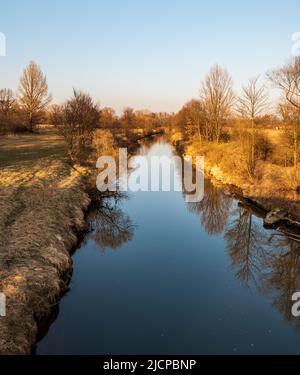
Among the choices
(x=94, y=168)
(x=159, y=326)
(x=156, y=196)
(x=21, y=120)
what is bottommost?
(x=159, y=326)

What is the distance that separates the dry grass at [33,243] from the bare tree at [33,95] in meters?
33.3

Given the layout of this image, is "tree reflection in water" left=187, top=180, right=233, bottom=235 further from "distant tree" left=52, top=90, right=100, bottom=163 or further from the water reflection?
"distant tree" left=52, top=90, right=100, bottom=163

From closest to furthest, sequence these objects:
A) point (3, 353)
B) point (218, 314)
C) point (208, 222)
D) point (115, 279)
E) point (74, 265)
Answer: point (3, 353)
point (218, 314)
point (115, 279)
point (74, 265)
point (208, 222)

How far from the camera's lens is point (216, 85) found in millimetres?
39375

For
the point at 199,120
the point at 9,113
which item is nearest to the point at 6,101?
the point at 9,113

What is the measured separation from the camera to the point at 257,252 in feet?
46.3

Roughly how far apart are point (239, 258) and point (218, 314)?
172 inches

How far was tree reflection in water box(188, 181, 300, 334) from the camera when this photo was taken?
1113cm

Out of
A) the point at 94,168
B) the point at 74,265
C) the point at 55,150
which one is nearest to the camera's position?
the point at 74,265

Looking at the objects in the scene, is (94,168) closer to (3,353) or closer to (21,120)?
(3,353)

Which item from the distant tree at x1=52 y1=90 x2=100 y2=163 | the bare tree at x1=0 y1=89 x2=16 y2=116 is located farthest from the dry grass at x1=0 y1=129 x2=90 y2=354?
the bare tree at x1=0 y1=89 x2=16 y2=116

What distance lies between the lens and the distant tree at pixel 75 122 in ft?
86.8

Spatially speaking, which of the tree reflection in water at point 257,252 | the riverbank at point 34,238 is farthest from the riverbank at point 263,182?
the riverbank at point 34,238

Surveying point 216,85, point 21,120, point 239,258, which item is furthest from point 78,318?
point 21,120
